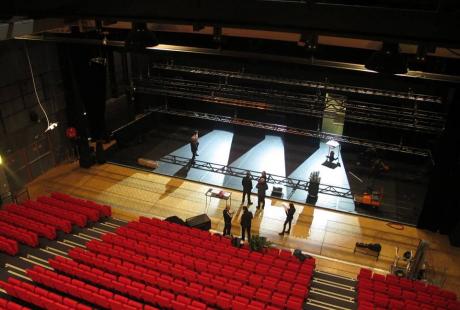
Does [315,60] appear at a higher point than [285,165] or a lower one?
higher

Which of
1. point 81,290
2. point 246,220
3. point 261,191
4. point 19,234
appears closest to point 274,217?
point 261,191

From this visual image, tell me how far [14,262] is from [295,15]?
8.46 m

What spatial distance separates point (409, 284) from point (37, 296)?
26.9 feet

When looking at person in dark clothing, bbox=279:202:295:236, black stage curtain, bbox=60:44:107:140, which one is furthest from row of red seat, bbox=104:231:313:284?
black stage curtain, bbox=60:44:107:140

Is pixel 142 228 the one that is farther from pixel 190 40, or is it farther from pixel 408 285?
pixel 408 285

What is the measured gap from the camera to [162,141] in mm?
17516

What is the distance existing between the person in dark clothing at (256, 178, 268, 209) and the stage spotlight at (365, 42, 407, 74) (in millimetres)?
7038

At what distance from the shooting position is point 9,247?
30.9 feet

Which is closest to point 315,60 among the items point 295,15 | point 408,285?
point 295,15

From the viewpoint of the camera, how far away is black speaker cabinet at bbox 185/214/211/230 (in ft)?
38.0

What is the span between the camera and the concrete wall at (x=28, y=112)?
12.5 meters

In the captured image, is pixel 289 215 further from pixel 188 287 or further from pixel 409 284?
pixel 188 287

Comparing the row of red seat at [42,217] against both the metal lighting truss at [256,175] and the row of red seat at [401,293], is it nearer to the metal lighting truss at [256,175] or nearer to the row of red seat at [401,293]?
the metal lighting truss at [256,175]

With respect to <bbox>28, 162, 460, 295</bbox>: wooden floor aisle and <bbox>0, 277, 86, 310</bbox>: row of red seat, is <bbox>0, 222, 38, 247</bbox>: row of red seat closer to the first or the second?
<bbox>0, 277, 86, 310</bbox>: row of red seat
